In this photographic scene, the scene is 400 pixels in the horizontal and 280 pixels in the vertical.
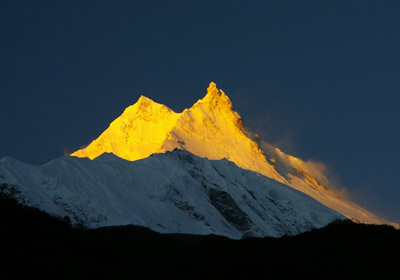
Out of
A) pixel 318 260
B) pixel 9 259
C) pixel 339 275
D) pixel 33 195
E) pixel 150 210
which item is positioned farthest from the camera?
pixel 150 210

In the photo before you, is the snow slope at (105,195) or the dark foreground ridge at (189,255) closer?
the dark foreground ridge at (189,255)

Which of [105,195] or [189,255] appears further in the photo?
[105,195]

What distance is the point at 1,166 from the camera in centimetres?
14138

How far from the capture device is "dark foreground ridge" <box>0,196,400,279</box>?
104 feet

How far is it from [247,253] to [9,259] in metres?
13.3

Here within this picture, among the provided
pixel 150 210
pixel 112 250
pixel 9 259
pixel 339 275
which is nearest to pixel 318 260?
pixel 339 275

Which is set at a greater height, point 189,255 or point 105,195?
point 105,195

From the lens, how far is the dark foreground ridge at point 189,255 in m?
31.7

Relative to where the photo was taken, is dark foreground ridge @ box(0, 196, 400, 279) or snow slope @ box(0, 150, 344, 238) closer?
dark foreground ridge @ box(0, 196, 400, 279)

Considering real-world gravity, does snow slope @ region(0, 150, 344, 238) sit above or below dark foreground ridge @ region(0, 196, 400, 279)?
above

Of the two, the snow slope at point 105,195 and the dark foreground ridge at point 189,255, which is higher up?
the snow slope at point 105,195

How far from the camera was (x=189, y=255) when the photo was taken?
38.9m

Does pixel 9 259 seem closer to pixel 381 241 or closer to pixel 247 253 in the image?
pixel 247 253

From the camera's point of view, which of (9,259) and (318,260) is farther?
(318,260)
